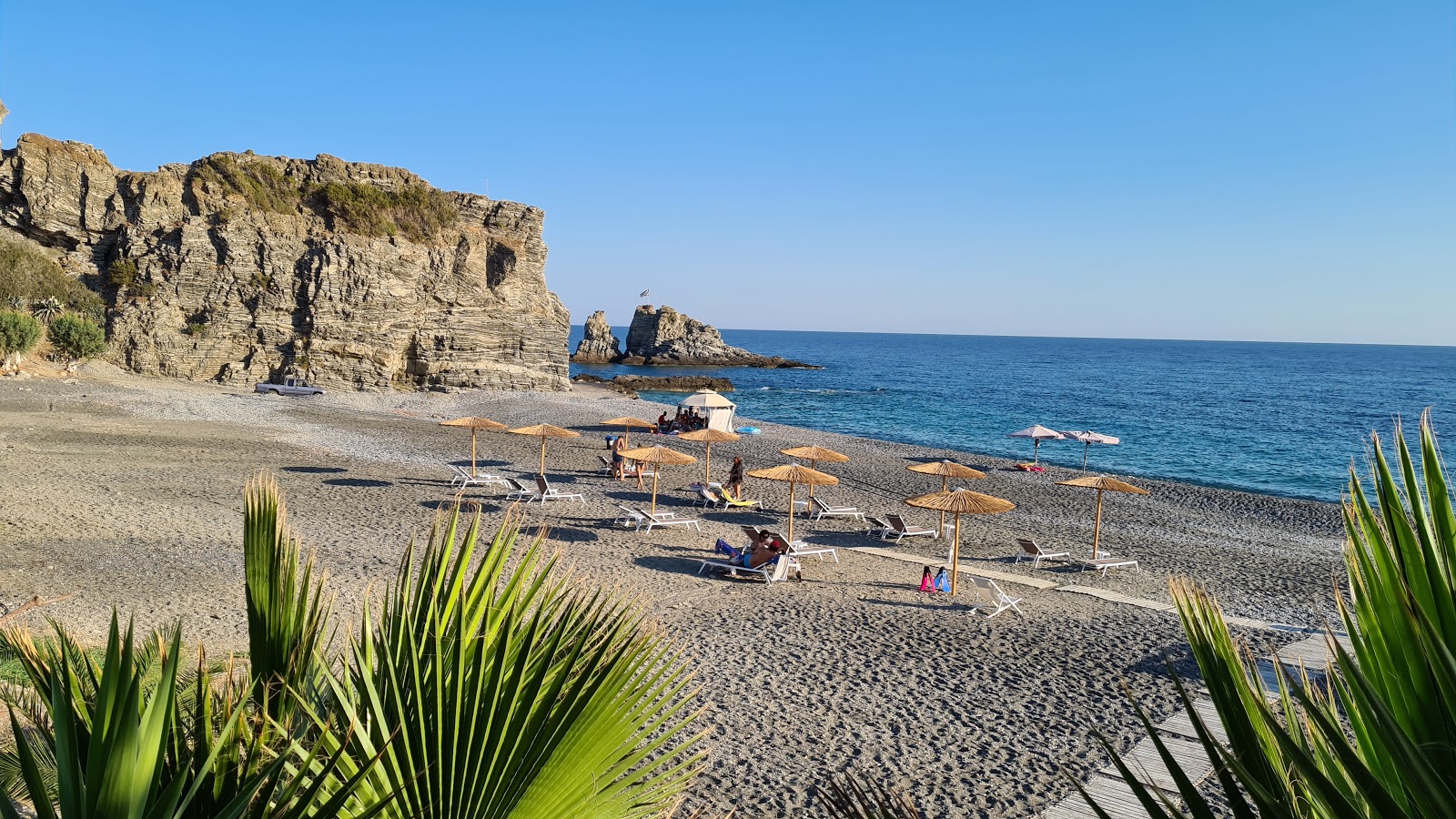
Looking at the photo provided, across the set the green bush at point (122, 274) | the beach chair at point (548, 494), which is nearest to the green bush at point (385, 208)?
the green bush at point (122, 274)

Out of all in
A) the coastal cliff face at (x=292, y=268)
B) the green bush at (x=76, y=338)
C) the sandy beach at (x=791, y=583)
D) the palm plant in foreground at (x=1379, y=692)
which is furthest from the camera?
the coastal cliff face at (x=292, y=268)

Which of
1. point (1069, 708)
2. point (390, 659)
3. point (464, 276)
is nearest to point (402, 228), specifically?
point (464, 276)

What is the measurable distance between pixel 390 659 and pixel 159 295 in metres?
41.2

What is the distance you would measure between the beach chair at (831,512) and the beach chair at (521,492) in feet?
18.8

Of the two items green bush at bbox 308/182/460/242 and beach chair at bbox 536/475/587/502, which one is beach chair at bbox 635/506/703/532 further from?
green bush at bbox 308/182/460/242

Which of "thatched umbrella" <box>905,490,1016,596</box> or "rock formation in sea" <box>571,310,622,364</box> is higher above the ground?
"rock formation in sea" <box>571,310,622,364</box>

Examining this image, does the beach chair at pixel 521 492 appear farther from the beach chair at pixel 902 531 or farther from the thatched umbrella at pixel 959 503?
the thatched umbrella at pixel 959 503

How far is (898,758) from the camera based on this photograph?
24.0 ft

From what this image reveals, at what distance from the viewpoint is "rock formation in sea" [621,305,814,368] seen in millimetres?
84500

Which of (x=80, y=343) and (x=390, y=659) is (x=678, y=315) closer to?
(x=80, y=343)

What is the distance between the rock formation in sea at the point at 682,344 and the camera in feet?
277

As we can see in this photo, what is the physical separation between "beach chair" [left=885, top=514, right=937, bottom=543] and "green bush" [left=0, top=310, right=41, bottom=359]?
30851mm

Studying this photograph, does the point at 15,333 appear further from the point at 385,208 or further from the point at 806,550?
the point at 806,550

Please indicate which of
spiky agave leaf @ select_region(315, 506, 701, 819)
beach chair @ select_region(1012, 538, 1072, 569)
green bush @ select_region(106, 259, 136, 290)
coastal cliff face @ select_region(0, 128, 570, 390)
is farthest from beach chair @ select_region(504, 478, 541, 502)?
green bush @ select_region(106, 259, 136, 290)
